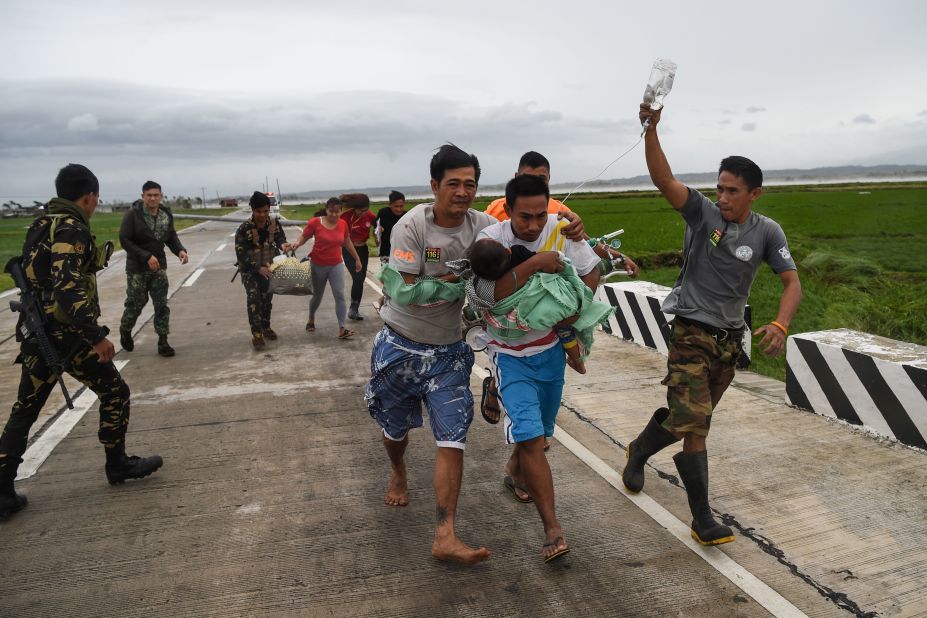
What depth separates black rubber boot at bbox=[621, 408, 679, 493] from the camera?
397 centimetres

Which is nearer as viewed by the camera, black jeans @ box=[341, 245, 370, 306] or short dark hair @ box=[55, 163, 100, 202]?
short dark hair @ box=[55, 163, 100, 202]

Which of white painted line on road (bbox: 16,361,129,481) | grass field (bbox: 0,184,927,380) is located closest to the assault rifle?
white painted line on road (bbox: 16,361,129,481)

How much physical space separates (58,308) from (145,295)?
4163mm

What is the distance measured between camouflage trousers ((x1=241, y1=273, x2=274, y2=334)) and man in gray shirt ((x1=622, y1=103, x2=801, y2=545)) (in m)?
5.70

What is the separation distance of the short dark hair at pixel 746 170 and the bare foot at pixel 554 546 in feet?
6.70

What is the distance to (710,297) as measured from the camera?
3727 millimetres

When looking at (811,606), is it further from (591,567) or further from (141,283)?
(141,283)

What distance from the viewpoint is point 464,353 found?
12.1 feet

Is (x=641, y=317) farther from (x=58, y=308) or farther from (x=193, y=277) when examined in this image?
(x=193, y=277)

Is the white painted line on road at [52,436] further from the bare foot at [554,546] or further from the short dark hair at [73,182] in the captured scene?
the bare foot at [554,546]

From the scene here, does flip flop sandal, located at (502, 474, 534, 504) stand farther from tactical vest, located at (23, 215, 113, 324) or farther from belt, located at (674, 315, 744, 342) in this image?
tactical vest, located at (23, 215, 113, 324)

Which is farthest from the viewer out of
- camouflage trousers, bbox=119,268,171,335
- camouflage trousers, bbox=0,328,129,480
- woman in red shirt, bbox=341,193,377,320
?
woman in red shirt, bbox=341,193,377,320

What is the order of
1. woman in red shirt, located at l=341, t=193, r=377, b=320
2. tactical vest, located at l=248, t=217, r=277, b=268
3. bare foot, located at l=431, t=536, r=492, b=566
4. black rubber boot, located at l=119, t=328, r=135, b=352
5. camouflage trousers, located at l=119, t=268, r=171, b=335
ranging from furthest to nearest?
woman in red shirt, located at l=341, t=193, r=377, b=320 < tactical vest, located at l=248, t=217, r=277, b=268 < black rubber boot, located at l=119, t=328, r=135, b=352 < camouflage trousers, located at l=119, t=268, r=171, b=335 < bare foot, located at l=431, t=536, r=492, b=566

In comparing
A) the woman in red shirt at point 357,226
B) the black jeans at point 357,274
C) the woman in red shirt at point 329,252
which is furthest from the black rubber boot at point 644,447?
the black jeans at point 357,274
